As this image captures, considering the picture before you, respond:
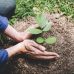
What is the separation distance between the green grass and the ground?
0.72ft

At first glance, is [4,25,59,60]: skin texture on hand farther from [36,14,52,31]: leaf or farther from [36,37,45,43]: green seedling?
[36,14,52,31]: leaf

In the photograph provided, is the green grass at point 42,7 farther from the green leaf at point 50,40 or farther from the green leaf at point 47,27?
the green leaf at point 50,40

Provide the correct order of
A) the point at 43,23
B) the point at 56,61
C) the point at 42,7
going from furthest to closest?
1. the point at 42,7
2. the point at 43,23
3. the point at 56,61

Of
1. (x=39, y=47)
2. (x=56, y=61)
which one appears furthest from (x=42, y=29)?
(x=56, y=61)

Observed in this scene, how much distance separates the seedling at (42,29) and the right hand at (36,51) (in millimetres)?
60

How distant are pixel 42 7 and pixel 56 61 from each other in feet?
2.24

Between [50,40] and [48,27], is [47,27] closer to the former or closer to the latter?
[48,27]

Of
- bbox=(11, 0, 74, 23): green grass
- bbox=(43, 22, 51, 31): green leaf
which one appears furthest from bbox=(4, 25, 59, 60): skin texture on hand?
bbox=(11, 0, 74, 23): green grass

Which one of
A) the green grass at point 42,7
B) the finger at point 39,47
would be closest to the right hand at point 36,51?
the finger at point 39,47

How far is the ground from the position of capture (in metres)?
2.30

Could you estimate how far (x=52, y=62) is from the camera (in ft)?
7.61

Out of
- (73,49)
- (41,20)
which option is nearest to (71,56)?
(73,49)

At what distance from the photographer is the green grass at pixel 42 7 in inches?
107

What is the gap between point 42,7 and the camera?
2.76 m
